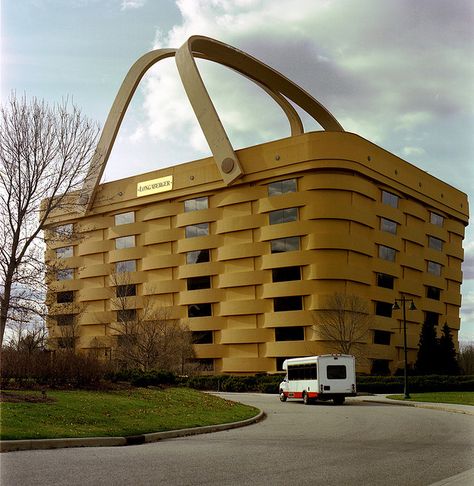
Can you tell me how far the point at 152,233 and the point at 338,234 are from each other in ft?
80.5

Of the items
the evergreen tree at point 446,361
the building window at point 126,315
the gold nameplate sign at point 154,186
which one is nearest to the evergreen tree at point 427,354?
the evergreen tree at point 446,361

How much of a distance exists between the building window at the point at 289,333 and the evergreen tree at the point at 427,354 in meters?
12.2

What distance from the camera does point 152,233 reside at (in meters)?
78.1

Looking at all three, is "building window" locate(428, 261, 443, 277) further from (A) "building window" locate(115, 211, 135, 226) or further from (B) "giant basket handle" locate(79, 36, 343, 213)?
(A) "building window" locate(115, 211, 135, 226)

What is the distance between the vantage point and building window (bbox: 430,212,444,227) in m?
81.1

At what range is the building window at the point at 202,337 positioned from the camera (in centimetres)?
7106

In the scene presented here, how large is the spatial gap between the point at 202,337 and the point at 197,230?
12.6 metres

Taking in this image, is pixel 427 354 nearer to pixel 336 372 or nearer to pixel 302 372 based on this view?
pixel 302 372

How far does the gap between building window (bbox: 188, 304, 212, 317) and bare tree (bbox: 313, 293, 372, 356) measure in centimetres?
1393

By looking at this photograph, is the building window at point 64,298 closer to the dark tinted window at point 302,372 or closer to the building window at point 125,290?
the dark tinted window at point 302,372

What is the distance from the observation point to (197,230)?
74750 millimetres

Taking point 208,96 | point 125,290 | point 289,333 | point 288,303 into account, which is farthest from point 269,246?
point 125,290

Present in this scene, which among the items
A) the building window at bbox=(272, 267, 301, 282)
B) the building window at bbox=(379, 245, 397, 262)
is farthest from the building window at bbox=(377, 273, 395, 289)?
the building window at bbox=(272, 267, 301, 282)

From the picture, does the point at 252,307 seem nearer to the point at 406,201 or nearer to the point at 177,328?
the point at 177,328
